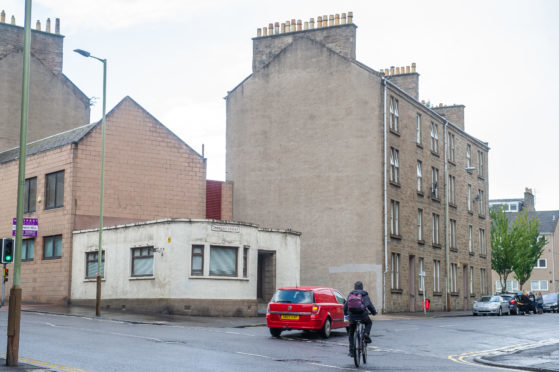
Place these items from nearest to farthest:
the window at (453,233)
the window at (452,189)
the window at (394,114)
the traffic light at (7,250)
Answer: the traffic light at (7,250)
the window at (394,114)
the window at (453,233)
the window at (452,189)

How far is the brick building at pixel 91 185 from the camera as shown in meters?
38.2

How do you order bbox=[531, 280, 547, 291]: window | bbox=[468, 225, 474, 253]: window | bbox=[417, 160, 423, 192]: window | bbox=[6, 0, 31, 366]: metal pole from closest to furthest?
1. bbox=[6, 0, 31, 366]: metal pole
2. bbox=[417, 160, 423, 192]: window
3. bbox=[468, 225, 474, 253]: window
4. bbox=[531, 280, 547, 291]: window

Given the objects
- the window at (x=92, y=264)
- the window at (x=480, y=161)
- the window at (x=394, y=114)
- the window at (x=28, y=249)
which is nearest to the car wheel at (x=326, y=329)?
the window at (x=92, y=264)

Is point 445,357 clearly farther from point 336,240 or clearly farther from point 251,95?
point 251,95

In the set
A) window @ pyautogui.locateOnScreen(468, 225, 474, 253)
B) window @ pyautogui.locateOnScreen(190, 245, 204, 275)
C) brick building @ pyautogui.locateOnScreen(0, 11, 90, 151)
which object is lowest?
window @ pyautogui.locateOnScreen(190, 245, 204, 275)

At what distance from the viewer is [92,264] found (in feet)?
120

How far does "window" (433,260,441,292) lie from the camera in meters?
49.9

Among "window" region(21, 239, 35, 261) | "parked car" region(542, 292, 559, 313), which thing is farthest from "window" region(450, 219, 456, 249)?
"window" region(21, 239, 35, 261)

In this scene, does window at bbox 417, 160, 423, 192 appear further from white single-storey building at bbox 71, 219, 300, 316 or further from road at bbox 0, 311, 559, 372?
road at bbox 0, 311, 559, 372

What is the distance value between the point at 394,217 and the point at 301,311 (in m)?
22.3

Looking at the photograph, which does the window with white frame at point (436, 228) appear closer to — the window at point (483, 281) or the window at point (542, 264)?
the window at point (483, 281)

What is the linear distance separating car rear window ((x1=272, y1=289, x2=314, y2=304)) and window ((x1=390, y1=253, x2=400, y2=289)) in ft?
67.1

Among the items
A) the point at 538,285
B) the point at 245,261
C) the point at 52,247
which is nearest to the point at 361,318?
the point at 245,261

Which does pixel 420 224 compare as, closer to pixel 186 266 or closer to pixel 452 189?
pixel 452 189
